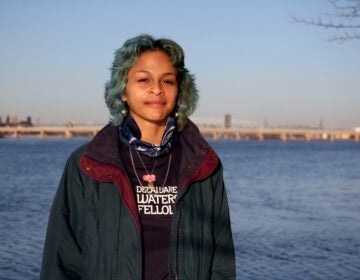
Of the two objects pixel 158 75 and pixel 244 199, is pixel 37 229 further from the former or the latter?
pixel 158 75

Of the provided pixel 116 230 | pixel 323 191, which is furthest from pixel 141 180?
pixel 323 191

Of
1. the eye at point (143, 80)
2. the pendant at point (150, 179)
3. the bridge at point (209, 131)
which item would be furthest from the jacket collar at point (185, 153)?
the bridge at point (209, 131)

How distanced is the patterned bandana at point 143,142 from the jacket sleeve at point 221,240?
0.87 ft

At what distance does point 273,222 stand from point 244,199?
22.0ft

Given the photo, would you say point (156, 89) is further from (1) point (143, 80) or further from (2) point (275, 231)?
(2) point (275, 231)

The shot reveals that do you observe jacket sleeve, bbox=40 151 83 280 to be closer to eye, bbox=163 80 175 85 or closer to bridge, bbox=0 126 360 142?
eye, bbox=163 80 175 85

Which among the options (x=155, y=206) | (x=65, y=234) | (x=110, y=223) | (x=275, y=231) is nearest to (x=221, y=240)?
(x=155, y=206)

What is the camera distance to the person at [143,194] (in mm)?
2412

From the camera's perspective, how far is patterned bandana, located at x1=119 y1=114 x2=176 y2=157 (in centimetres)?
258

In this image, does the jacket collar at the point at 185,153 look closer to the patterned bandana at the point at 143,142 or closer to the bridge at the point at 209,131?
the patterned bandana at the point at 143,142

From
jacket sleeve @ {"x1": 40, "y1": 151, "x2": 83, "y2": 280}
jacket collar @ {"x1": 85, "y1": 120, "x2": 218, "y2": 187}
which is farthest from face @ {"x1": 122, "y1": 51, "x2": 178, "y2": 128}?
jacket sleeve @ {"x1": 40, "y1": 151, "x2": 83, "y2": 280}

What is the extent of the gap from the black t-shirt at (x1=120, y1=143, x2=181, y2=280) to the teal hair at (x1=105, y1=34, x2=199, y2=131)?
0.73 ft

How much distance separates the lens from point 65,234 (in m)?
2.45

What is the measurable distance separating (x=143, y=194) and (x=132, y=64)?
556mm
